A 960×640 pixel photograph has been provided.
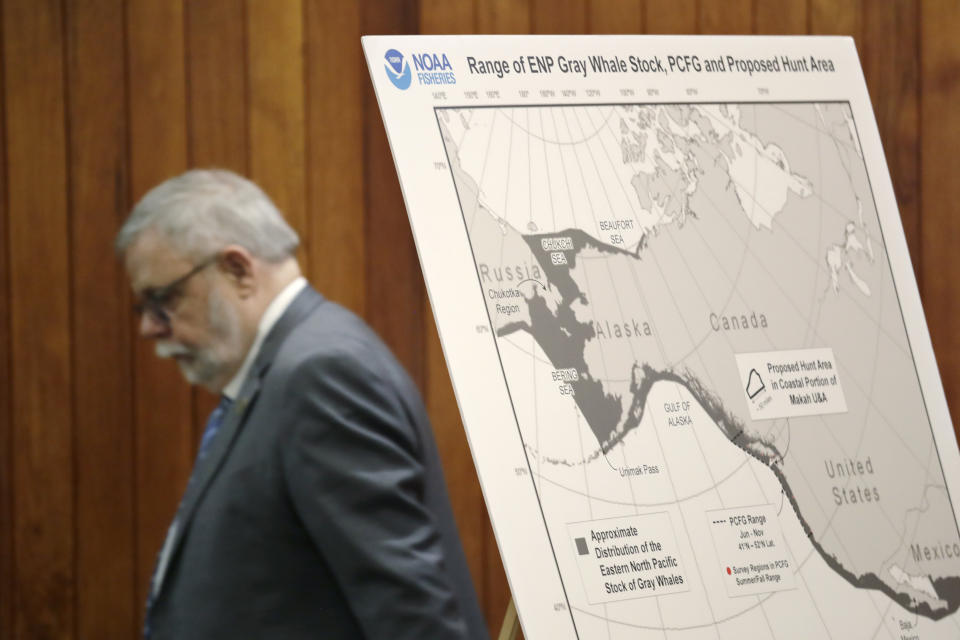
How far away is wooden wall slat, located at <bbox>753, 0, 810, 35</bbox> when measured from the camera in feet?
8.25

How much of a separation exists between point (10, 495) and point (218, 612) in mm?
1173

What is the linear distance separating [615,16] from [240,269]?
1.29 metres

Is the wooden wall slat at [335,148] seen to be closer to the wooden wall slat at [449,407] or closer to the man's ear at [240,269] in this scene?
the wooden wall slat at [449,407]

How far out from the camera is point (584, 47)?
5.22 feet

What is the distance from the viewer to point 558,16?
7.97ft

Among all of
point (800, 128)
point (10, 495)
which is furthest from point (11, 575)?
point (800, 128)

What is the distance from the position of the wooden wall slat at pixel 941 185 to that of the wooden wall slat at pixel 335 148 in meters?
1.37

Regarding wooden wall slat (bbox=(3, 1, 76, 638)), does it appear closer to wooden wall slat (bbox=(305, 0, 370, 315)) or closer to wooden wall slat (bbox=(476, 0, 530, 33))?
wooden wall slat (bbox=(305, 0, 370, 315))

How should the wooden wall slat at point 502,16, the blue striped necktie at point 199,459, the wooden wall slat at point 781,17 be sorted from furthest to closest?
the wooden wall slat at point 781,17 → the wooden wall slat at point 502,16 → the blue striped necktie at point 199,459

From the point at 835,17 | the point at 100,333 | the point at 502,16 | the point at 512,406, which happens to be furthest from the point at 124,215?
the point at 835,17

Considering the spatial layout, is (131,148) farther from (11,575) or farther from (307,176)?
(11,575)

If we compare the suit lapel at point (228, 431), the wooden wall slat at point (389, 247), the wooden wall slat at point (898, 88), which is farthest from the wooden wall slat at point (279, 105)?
the wooden wall slat at point (898, 88)

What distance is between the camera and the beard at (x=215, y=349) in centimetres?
154

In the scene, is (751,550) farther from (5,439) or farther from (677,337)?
(5,439)
